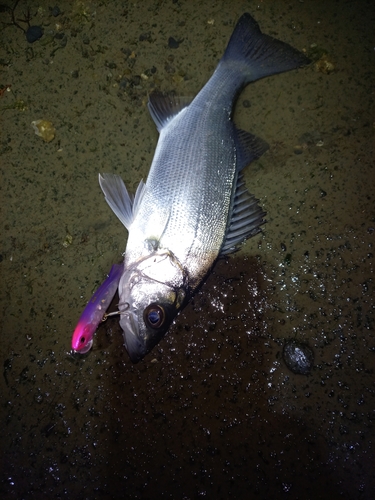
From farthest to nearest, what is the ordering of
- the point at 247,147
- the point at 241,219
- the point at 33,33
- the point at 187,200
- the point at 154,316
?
the point at 33,33, the point at 247,147, the point at 241,219, the point at 187,200, the point at 154,316

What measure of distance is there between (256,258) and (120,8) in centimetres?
227

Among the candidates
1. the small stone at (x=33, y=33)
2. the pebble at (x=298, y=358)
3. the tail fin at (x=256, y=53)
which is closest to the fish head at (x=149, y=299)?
the pebble at (x=298, y=358)

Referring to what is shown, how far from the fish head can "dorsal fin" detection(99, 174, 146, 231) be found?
358 millimetres

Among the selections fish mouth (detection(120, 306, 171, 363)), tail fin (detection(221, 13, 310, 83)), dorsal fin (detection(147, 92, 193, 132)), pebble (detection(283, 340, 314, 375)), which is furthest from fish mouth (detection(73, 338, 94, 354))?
tail fin (detection(221, 13, 310, 83))

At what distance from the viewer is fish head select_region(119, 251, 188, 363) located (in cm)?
206

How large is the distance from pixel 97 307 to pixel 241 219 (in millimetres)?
1145

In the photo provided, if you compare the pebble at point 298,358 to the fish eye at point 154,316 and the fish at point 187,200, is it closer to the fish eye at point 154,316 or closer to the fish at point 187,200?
the fish at point 187,200

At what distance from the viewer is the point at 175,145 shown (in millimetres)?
2297

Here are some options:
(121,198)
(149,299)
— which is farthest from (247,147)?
(149,299)

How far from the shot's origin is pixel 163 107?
249 cm

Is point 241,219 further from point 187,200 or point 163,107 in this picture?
point 163,107

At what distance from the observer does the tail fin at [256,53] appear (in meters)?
2.51

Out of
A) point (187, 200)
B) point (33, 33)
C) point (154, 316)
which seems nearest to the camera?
point (154, 316)

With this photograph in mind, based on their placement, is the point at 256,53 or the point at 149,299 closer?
the point at 149,299
